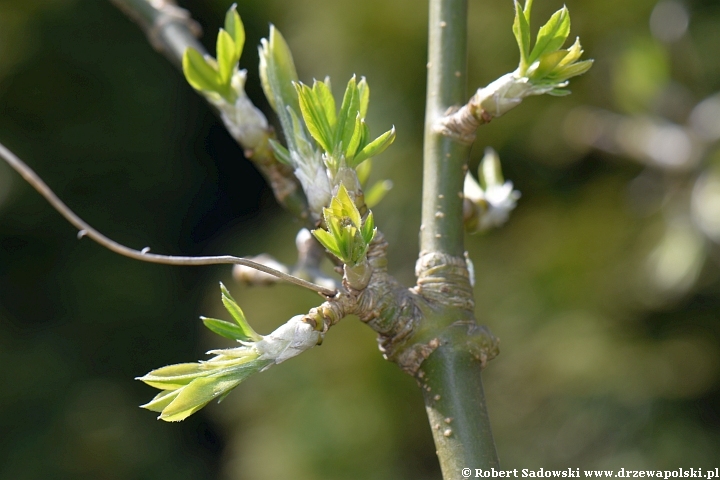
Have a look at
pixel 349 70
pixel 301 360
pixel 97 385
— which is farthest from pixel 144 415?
pixel 349 70

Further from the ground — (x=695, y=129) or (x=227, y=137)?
(x=227, y=137)


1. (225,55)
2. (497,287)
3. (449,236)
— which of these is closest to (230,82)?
(225,55)

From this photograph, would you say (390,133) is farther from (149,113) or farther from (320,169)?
(149,113)

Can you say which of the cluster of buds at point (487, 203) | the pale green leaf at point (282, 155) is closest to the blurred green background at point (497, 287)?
the cluster of buds at point (487, 203)

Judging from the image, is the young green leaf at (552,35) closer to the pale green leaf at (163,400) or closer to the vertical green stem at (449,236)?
the vertical green stem at (449,236)

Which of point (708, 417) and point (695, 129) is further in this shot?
point (708, 417)

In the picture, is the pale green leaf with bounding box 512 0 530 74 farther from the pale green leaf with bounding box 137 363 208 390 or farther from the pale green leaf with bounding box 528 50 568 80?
the pale green leaf with bounding box 137 363 208 390

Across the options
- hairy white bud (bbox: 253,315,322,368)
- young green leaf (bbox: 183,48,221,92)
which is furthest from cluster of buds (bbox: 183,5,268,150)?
hairy white bud (bbox: 253,315,322,368)
